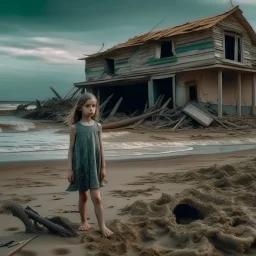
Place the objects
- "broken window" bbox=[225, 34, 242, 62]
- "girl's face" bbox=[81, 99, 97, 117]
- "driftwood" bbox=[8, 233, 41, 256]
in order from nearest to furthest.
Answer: "driftwood" bbox=[8, 233, 41, 256]
"girl's face" bbox=[81, 99, 97, 117]
"broken window" bbox=[225, 34, 242, 62]

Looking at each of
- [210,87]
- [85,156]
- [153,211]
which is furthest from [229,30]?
[85,156]

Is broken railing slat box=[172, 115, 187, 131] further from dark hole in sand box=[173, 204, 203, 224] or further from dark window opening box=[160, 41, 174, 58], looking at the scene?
dark hole in sand box=[173, 204, 203, 224]

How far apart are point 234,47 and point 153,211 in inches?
797

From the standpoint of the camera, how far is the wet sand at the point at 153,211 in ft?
10.4

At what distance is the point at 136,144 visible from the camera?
494 inches

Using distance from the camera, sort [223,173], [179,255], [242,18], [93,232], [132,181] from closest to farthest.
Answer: [179,255] < [93,232] < [223,173] < [132,181] < [242,18]

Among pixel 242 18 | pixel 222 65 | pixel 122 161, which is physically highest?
pixel 242 18

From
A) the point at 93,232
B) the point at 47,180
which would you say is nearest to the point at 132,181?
the point at 47,180

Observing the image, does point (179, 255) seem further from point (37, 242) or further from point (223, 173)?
point (223, 173)

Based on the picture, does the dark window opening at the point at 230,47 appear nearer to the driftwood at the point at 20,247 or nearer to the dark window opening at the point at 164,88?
the dark window opening at the point at 164,88

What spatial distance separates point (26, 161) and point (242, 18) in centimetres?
1760

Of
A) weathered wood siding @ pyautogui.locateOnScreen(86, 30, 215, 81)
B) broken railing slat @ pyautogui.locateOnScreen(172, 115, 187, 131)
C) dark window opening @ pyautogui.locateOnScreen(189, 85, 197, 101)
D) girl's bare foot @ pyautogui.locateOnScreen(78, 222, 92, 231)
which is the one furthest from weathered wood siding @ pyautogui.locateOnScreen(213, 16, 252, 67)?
girl's bare foot @ pyautogui.locateOnScreen(78, 222, 92, 231)

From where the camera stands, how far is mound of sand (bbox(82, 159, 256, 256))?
313 cm

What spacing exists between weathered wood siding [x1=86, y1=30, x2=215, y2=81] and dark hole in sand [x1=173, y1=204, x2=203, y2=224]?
1665cm
